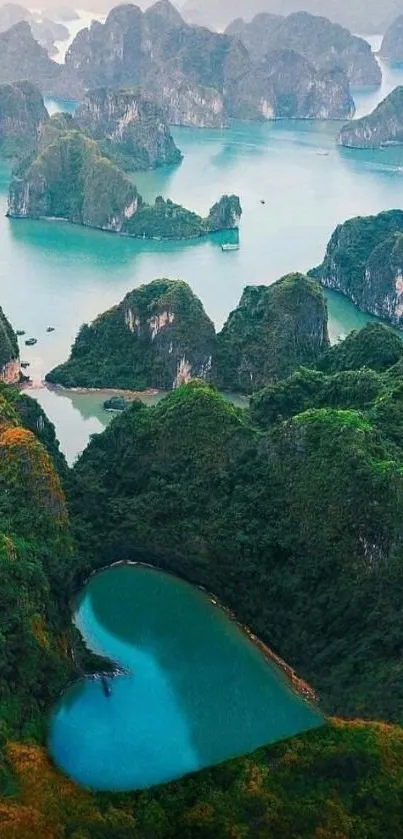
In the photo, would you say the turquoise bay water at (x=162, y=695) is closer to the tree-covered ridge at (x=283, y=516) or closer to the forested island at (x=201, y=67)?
the tree-covered ridge at (x=283, y=516)

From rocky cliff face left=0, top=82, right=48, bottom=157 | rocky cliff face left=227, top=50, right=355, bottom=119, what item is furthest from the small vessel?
rocky cliff face left=227, top=50, right=355, bottom=119

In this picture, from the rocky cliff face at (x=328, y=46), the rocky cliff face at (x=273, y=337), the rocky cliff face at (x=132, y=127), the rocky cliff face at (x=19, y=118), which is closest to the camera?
the rocky cliff face at (x=273, y=337)

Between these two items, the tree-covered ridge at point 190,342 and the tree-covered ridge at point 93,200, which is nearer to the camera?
the tree-covered ridge at point 190,342

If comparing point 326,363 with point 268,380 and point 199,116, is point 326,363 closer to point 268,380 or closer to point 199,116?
point 268,380

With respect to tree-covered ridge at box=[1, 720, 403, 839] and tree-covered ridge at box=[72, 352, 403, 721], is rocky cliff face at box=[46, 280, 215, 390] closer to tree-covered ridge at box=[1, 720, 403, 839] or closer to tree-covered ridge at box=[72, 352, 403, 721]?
tree-covered ridge at box=[72, 352, 403, 721]

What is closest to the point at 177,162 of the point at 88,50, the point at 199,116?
the point at 199,116

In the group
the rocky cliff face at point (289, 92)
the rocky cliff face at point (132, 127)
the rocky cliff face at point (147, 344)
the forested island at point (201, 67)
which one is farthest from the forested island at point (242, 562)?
the rocky cliff face at point (289, 92)

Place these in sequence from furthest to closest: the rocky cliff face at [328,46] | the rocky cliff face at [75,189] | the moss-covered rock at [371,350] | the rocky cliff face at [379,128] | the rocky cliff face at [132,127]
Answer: the rocky cliff face at [328,46] → the rocky cliff face at [379,128] → the rocky cliff face at [132,127] → the rocky cliff face at [75,189] → the moss-covered rock at [371,350]

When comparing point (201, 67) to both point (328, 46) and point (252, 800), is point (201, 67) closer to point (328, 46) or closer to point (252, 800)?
point (328, 46)
